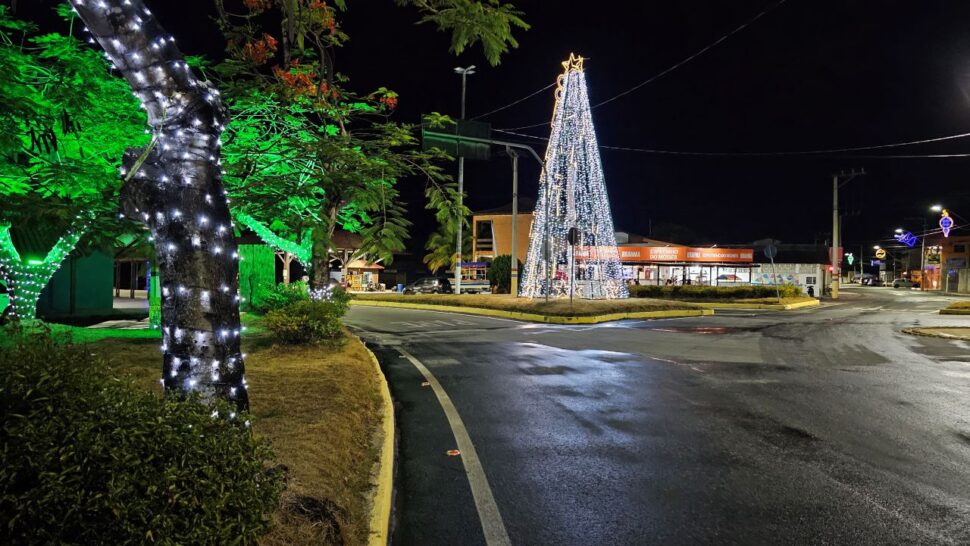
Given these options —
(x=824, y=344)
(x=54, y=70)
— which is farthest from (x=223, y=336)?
(x=824, y=344)

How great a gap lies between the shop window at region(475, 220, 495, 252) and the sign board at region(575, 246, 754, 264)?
14037mm

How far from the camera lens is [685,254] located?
4288 cm

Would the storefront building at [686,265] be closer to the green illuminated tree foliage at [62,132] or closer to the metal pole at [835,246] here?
the metal pole at [835,246]

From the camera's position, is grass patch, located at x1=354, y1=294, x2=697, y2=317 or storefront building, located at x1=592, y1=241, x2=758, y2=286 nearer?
grass patch, located at x1=354, y1=294, x2=697, y2=317

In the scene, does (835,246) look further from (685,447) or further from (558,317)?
(685,447)

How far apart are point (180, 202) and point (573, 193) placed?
21.8m

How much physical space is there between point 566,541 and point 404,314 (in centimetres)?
2164

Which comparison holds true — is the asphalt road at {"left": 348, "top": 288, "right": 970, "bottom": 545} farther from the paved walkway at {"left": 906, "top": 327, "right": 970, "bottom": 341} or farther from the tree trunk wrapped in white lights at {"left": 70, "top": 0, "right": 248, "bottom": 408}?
the paved walkway at {"left": 906, "top": 327, "right": 970, "bottom": 341}

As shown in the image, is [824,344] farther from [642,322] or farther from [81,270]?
[81,270]

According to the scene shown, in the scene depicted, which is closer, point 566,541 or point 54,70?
point 566,541

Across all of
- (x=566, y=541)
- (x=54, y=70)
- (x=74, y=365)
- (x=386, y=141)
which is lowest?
(x=566, y=541)

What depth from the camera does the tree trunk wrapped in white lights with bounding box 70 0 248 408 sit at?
12.5ft

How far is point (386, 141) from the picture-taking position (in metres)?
7.40

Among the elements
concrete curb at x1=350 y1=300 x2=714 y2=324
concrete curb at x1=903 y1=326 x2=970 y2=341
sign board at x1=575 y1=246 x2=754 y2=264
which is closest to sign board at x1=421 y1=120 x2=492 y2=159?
concrete curb at x1=350 y1=300 x2=714 y2=324
